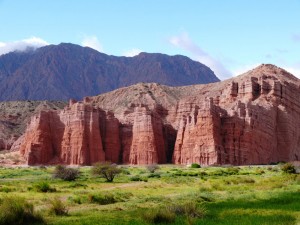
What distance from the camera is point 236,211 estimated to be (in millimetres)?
24922

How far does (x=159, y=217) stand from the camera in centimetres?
2162

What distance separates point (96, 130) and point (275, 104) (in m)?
39.5

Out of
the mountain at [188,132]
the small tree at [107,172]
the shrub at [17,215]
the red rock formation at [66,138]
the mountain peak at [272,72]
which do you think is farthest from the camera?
the mountain peak at [272,72]

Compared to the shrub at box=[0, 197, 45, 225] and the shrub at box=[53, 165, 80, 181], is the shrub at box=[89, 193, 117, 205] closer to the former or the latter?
the shrub at box=[0, 197, 45, 225]

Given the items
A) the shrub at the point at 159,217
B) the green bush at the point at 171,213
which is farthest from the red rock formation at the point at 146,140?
the shrub at the point at 159,217

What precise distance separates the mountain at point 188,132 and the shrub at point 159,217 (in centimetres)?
7287

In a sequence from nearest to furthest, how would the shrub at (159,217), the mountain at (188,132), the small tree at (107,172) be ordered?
the shrub at (159,217) → the small tree at (107,172) → the mountain at (188,132)

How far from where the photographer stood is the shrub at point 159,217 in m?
21.5

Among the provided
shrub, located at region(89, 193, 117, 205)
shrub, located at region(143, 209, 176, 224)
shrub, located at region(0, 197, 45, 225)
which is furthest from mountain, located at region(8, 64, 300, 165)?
shrub, located at region(0, 197, 45, 225)

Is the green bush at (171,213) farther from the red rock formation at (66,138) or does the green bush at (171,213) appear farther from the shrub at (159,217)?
the red rock formation at (66,138)

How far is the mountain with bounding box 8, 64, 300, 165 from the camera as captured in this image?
98688mm

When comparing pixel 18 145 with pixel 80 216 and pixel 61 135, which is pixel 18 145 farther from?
pixel 80 216

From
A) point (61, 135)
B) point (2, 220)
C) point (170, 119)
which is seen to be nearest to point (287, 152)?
point (170, 119)

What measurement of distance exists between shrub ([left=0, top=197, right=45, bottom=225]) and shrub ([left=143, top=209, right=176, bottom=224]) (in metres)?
4.63
